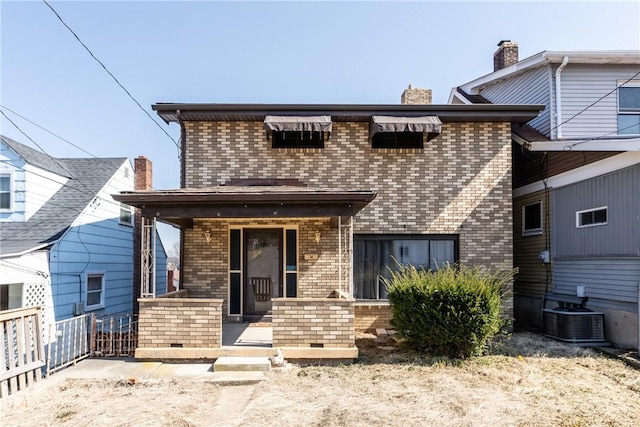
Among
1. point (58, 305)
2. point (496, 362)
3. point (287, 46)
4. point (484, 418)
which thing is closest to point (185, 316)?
point (484, 418)

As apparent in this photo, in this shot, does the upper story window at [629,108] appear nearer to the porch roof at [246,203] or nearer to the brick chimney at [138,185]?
the porch roof at [246,203]

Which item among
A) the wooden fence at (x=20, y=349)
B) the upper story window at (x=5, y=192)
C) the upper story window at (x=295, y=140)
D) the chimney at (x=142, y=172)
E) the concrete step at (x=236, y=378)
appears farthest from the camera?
the chimney at (x=142, y=172)

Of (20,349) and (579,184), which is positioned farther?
(579,184)

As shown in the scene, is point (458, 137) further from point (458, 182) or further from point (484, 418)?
point (484, 418)

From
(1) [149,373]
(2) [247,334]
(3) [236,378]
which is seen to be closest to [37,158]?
(2) [247,334]

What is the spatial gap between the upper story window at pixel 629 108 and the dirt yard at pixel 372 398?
7.49 meters

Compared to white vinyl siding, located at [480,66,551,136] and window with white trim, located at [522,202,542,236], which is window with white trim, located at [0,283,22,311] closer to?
window with white trim, located at [522,202,542,236]

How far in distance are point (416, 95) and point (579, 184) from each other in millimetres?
4821

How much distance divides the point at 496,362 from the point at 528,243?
5228 mm

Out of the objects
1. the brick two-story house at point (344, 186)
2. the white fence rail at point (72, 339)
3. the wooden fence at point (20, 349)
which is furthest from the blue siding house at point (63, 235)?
the brick two-story house at point (344, 186)

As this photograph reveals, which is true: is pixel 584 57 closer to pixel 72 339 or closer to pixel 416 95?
pixel 416 95

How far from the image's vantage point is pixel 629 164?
7797mm

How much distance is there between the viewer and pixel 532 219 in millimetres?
11016

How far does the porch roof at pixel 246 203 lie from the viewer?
7258mm
